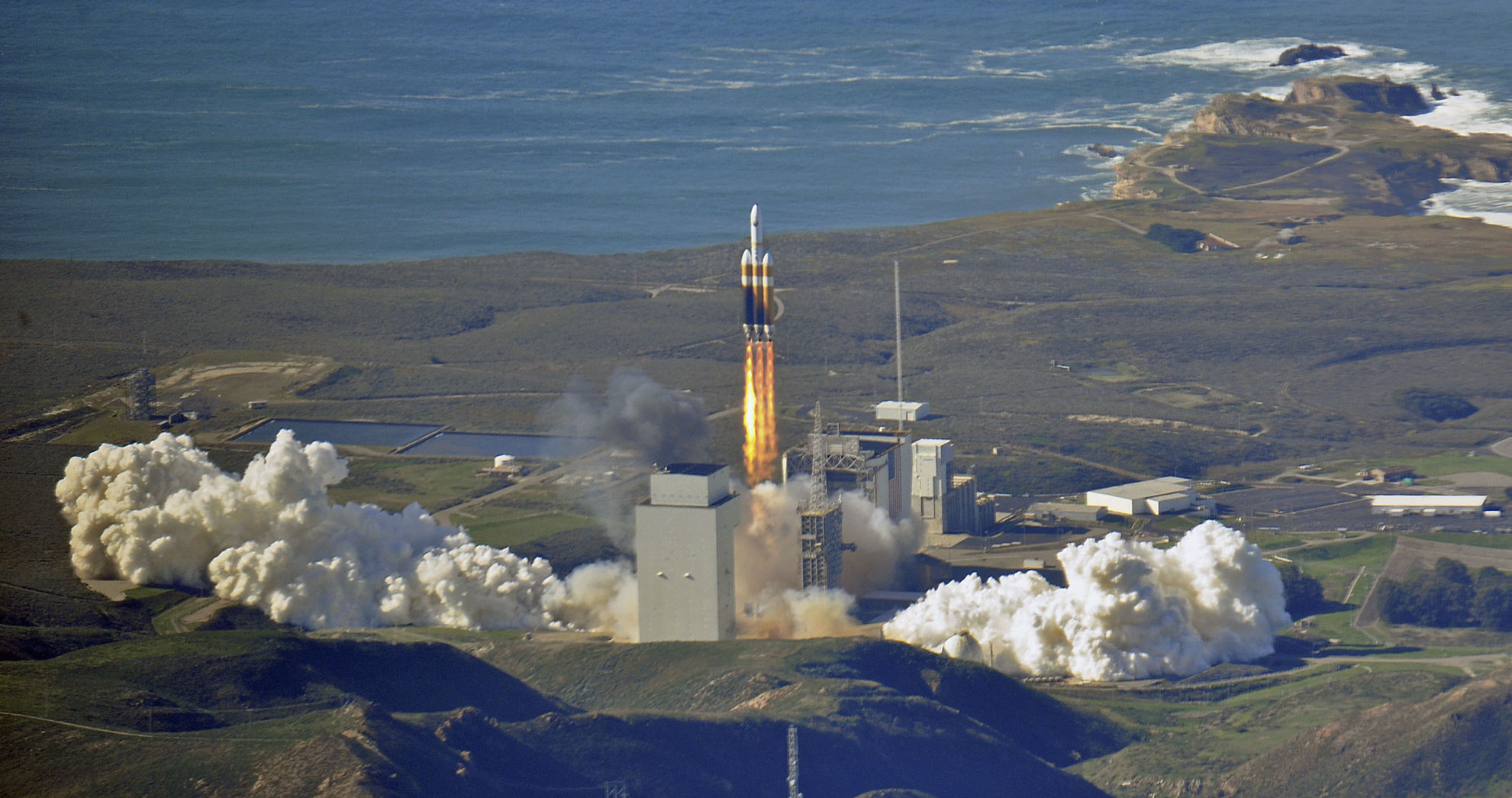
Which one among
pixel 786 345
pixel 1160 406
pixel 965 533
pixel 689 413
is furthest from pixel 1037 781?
pixel 786 345

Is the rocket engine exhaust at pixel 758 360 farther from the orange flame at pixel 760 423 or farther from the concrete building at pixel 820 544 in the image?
the concrete building at pixel 820 544

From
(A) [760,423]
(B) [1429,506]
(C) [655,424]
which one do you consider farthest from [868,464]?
(B) [1429,506]

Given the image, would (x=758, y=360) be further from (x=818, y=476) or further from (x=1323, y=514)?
(x=1323, y=514)

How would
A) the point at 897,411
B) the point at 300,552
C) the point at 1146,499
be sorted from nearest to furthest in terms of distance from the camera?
the point at 300,552
the point at 1146,499
the point at 897,411

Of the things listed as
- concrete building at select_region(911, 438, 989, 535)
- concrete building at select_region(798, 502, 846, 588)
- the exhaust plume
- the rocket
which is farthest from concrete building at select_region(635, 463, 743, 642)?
concrete building at select_region(911, 438, 989, 535)

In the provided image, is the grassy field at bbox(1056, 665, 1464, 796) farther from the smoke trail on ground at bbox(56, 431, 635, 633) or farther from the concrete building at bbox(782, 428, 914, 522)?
the smoke trail on ground at bbox(56, 431, 635, 633)

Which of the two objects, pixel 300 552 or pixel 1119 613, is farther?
pixel 300 552
